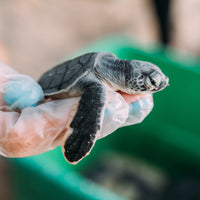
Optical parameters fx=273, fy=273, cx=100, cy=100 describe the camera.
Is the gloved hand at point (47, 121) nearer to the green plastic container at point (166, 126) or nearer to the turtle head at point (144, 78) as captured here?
the turtle head at point (144, 78)

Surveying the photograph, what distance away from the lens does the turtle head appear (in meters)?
0.83

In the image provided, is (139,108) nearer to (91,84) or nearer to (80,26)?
(91,84)

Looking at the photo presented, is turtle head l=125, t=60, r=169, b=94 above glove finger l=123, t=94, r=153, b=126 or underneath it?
above

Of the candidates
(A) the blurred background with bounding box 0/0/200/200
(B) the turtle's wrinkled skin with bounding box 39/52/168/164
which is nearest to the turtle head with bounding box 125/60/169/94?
(B) the turtle's wrinkled skin with bounding box 39/52/168/164

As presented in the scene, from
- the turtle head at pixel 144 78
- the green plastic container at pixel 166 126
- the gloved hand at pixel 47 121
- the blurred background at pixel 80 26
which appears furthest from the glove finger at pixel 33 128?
the blurred background at pixel 80 26

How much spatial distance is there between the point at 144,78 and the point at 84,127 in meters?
0.24

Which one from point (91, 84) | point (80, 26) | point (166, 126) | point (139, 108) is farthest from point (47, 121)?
point (80, 26)

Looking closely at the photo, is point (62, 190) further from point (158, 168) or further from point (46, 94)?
point (158, 168)

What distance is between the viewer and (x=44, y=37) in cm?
313

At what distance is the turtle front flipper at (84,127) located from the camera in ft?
2.46

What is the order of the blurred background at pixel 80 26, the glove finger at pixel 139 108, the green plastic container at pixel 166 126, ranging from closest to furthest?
the glove finger at pixel 139 108 → the green plastic container at pixel 166 126 → the blurred background at pixel 80 26

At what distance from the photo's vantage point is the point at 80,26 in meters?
3.43

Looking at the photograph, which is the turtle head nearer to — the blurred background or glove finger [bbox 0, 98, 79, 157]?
glove finger [bbox 0, 98, 79, 157]

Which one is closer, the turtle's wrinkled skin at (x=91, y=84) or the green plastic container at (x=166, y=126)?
the turtle's wrinkled skin at (x=91, y=84)
